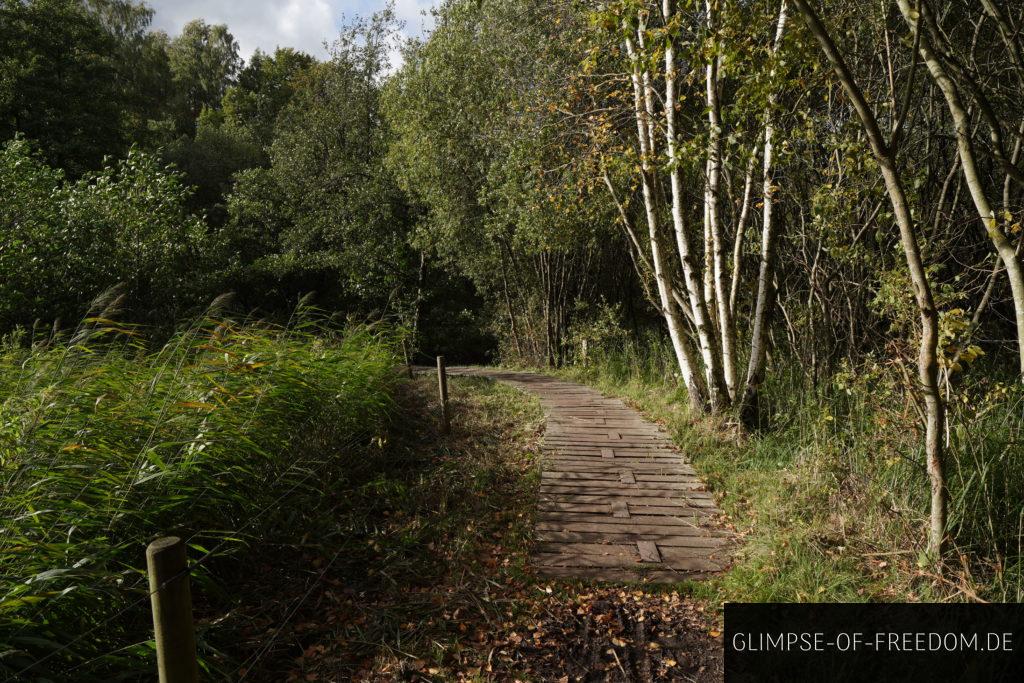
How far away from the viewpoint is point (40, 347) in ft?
14.3

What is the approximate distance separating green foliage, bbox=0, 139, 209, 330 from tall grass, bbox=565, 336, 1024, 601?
26.4 feet

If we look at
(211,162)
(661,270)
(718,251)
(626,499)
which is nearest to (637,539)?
(626,499)

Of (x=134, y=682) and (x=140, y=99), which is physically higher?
(x=140, y=99)

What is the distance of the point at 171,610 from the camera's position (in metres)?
1.47

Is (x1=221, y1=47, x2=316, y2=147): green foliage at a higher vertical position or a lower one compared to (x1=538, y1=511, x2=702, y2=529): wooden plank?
higher

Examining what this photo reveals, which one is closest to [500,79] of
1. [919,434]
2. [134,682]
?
[919,434]

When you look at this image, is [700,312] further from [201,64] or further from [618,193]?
[201,64]

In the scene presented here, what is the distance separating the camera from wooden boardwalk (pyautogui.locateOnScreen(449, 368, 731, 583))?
3324 mm

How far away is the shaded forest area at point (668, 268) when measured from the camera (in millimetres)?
2943

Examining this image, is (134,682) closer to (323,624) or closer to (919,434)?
(323,624)

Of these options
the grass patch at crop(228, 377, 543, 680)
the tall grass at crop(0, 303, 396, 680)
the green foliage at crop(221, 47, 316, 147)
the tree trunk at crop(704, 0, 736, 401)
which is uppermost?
the green foliage at crop(221, 47, 316, 147)

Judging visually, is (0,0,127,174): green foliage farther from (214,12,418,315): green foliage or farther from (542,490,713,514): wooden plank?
(542,490,713,514): wooden plank

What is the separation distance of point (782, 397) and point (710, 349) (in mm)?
764

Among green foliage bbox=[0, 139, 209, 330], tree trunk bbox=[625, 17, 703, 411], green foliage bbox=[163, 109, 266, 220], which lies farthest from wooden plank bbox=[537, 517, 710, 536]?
green foliage bbox=[163, 109, 266, 220]
